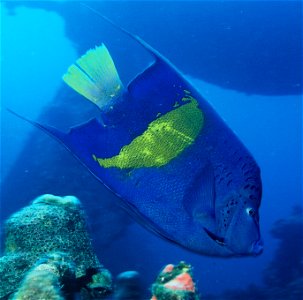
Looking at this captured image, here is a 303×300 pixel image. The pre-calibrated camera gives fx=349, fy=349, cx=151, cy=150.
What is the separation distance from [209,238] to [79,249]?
1.28 meters

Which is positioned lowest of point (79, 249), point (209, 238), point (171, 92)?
point (209, 238)

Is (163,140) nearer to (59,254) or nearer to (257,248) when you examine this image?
(257,248)

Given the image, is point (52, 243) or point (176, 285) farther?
point (52, 243)

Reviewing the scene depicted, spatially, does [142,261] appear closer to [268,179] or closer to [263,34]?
[263,34]

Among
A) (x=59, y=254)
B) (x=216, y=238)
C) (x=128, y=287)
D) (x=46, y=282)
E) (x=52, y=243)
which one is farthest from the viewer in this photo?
(x=128, y=287)

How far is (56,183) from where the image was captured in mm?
10688

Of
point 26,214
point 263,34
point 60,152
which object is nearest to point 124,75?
point 60,152

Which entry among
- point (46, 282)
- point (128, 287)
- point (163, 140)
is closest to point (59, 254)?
point (46, 282)

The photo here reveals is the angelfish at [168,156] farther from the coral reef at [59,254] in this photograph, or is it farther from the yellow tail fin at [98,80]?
the coral reef at [59,254]

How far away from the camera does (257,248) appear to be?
1.90 ft

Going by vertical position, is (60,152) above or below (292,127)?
below

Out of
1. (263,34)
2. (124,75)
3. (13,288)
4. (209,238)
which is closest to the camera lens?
(209,238)

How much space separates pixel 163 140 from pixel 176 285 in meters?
0.82

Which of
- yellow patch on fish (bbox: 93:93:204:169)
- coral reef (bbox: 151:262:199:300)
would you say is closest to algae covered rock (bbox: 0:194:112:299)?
coral reef (bbox: 151:262:199:300)
